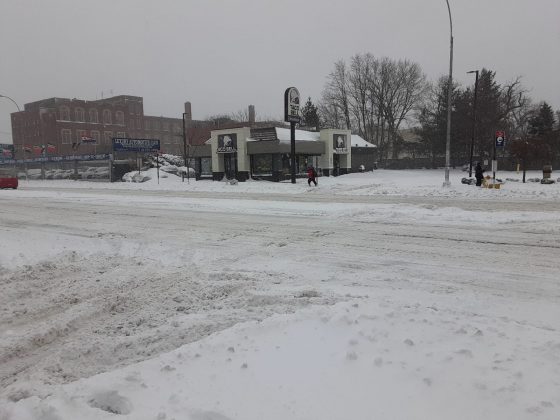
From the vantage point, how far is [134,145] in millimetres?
46500

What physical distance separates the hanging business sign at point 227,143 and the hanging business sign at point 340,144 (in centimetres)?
1037

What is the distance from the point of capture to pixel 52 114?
94250 mm

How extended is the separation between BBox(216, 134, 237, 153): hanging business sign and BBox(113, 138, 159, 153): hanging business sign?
27.8ft

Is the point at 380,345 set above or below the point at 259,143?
below

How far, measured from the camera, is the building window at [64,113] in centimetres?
9550

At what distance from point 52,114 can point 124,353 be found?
10351 centimetres

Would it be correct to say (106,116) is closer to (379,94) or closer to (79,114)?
(79,114)

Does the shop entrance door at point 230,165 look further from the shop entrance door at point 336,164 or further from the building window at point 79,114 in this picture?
the building window at point 79,114

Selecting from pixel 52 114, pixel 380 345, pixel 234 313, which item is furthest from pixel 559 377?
pixel 52 114

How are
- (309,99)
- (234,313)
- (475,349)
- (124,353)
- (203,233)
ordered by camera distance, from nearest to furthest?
(475,349) → (124,353) → (234,313) → (203,233) → (309,99)

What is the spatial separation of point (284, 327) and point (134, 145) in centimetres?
4521

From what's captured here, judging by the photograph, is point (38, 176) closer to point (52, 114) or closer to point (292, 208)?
point (52, 114)

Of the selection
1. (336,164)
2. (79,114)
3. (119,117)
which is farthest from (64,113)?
(336,164)

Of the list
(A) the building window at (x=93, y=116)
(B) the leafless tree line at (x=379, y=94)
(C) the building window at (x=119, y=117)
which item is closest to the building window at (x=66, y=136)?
(A) the building window at (x=93, y=116)
